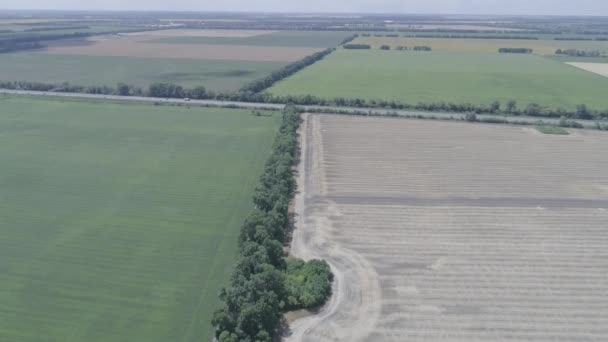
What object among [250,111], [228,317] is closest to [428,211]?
[228,317]

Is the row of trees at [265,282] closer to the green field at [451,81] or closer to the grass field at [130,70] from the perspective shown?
the green field at [451,81]

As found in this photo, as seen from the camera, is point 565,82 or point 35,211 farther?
point 565,82

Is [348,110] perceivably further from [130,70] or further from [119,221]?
[130,70]

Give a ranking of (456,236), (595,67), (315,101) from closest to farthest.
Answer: (456,236)
(315,101)
(595,67)

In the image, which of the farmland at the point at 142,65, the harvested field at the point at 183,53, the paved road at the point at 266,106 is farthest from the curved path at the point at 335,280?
the harvested field at the point at 183,53

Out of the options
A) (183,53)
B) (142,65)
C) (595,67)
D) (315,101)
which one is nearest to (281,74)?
(315,101)

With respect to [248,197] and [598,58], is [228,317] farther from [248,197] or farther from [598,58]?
[598,58]
